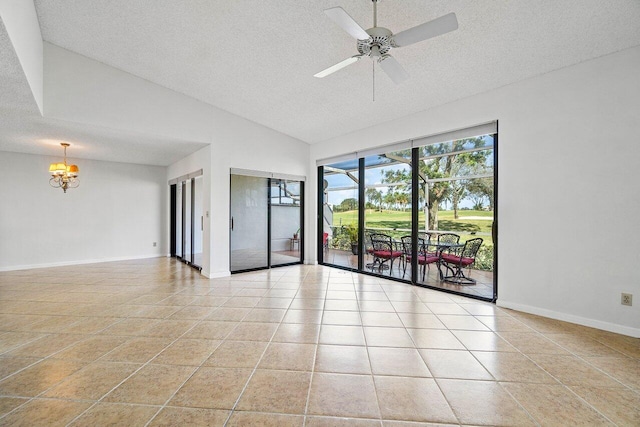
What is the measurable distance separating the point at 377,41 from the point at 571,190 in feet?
9.17

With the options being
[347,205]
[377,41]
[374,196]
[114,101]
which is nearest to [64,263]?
[114,101]

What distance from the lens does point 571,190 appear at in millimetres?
3094

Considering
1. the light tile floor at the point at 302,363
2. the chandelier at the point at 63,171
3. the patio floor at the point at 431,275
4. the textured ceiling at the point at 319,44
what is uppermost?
the textured ceiling at the point at 319,44

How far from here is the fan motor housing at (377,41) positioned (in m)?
2.28

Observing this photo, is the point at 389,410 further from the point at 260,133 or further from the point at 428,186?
the point at 260,133

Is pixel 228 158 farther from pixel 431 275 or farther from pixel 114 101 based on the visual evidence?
pixel 431 275

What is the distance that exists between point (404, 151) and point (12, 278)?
7.63 m

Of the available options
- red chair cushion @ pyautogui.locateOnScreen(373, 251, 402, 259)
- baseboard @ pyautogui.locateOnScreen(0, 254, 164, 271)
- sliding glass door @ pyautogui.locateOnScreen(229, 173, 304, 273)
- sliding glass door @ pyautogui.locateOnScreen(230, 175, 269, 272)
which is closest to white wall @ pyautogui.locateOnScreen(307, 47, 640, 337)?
red chair cushion @ pyautogui.locateOnScreen(373, 251, 402, 259)

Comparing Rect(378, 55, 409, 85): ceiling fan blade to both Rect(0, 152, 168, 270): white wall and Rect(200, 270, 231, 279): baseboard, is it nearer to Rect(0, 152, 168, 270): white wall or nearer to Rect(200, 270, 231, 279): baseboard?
Rect(200, 270, 231, 279): baseboard

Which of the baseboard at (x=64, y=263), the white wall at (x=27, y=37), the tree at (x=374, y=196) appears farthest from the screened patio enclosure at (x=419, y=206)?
the baseboard at (x=64, y=263)

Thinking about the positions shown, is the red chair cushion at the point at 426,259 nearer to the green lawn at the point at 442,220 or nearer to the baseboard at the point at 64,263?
the green lawn at the point at 442,220

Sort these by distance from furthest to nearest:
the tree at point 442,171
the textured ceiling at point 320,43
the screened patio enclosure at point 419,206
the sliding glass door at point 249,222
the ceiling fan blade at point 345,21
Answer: the sliding glass door at point 249,222, the tree at point 442,171, the screened patio enclosure at point 419,206, the textured ceiling at point 320,43, the ceiling fan blade at point 345,21

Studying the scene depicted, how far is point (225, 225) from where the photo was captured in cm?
Answer: 528

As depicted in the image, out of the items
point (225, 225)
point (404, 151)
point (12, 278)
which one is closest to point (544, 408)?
point (404, 151)
